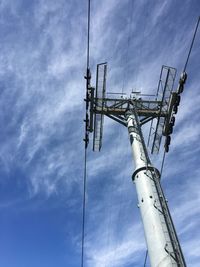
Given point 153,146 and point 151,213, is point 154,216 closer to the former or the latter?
point 151,213

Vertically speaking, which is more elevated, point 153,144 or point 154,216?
point 153,144

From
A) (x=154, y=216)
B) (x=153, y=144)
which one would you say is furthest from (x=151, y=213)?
(x=153, y=144)

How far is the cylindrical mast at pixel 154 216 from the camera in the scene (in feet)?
38.2

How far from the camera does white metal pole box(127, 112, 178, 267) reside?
1172cm

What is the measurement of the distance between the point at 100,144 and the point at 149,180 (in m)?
7.39

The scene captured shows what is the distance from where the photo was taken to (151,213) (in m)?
13.1

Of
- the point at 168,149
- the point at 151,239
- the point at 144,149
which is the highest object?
the point at 168,149

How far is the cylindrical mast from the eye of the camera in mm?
11648

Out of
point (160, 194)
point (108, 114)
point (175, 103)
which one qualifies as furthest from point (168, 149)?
point (160, 194)

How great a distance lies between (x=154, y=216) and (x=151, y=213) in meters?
0.23

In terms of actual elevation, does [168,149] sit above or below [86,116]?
below

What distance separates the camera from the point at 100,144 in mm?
21484

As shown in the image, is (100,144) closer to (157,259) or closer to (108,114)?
(108,114)

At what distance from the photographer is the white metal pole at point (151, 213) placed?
11.7 m
